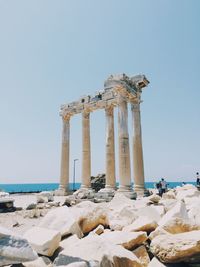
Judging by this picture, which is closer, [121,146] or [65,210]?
[65,210]

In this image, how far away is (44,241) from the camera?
5.69 metres

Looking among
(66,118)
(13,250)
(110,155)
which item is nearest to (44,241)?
(13,250)

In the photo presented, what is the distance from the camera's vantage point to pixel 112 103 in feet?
80.5

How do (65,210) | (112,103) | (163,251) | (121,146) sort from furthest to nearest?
1. (112,103)
2. (121,146)
3. (65,210)
4. (163,251)

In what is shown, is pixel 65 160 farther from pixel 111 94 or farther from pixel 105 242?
pixel 105 242

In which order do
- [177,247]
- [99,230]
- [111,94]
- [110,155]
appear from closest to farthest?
[177,247], [99,230], [110,155], [111,94]

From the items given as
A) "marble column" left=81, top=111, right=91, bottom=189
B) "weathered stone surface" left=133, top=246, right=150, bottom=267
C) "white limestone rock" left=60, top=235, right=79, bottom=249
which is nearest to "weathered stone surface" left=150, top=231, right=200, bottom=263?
"weathered stone surface" left=133, top=246, right=150, bottom=267

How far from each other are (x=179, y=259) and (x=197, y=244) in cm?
47

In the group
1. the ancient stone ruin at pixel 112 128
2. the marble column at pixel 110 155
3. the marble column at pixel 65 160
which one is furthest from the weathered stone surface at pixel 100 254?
the marble column at pixel 65 160

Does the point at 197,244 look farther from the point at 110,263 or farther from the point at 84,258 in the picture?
the point at 84,258

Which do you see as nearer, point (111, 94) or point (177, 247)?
point (177, 247)

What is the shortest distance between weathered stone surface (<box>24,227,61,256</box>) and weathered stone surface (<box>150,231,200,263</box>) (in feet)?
7.54

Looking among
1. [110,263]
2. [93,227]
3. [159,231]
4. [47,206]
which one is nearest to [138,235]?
[159,231]

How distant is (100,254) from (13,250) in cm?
166
